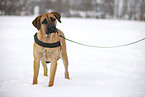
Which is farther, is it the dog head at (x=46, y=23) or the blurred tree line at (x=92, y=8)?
the blurred tree line at (x=92, y=8)

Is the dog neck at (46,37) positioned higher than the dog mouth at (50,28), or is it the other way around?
the dog mouth at (50,28)

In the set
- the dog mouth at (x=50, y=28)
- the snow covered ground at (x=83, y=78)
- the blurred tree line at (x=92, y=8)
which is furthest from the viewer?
the blurred tree line at (x=92, y=8)

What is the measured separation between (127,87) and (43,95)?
7.22ft

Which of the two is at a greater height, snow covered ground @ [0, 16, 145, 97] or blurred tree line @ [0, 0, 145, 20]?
blurred tree line @ [0, 0, 145, 20]

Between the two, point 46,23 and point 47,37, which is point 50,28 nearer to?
point 46,23

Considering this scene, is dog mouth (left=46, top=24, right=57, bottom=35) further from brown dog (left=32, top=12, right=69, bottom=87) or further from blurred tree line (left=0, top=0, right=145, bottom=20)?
blurred tree line (left=0, top=0, right=145, bottom=20)

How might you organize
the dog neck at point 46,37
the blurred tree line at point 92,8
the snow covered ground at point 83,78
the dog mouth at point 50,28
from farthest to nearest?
the blurred tree line at point 92,8 → the snow covered ground at point 83,78 → the dog neck at point 46,37 → the dog mouth at point 50,28

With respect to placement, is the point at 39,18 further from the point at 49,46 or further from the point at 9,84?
the point at 9,84

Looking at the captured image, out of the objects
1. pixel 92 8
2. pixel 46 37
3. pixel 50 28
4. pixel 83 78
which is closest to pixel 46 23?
pixel 50 28

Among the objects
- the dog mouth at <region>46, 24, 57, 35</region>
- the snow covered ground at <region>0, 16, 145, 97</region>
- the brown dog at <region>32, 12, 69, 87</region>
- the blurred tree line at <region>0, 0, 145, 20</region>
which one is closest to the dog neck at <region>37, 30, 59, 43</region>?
the brown dog at <region>32, 12, 69, 87</region>

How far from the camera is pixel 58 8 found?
61312mm

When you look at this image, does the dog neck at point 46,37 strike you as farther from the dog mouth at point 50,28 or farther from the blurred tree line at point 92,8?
the blurred tree line at point 92,8

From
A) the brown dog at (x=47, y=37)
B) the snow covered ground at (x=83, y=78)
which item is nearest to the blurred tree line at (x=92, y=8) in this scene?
the snow covered ground at (x=83, y=78)

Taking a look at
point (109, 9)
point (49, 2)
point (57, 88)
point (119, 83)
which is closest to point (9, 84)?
point (57, 88)
